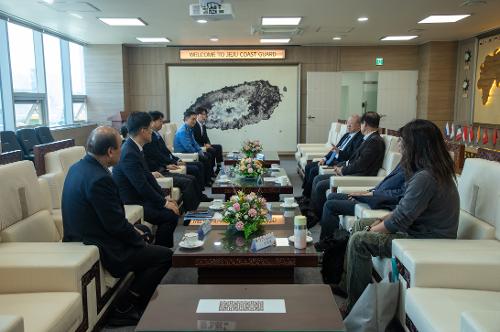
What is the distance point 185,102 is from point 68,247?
8201 mm

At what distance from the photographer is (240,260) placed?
8.53 feet

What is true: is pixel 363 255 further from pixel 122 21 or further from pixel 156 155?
pixel 122 21

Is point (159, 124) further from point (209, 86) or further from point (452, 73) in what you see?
point (452, 73)

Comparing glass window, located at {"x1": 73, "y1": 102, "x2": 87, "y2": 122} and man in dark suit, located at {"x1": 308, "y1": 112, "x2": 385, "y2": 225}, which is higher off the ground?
glass window, located at {"x1": 73, "y1": 102, "x2": 87, "y2": 122}

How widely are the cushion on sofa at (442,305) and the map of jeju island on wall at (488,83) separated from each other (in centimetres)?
706

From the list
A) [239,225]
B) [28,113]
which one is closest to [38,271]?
[239,225]

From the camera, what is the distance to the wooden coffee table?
2598 millimetres

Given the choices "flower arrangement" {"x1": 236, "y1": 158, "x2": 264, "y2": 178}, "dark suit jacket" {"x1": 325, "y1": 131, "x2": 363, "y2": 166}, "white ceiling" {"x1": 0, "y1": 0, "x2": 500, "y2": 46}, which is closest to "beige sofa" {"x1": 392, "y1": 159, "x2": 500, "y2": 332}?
"flower arrangement" {"x1": 236, "y1": 158, "x2": 264, "y2": 178}

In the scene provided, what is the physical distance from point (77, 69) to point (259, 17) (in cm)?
497

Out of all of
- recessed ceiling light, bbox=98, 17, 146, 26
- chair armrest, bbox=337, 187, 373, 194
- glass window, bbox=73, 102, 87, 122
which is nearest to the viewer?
chair armrest, bbox=337, 187, 373, 194

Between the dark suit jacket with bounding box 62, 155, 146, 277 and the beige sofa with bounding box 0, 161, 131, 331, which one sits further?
the dark suit jacket with bounding box 62, 155, 146, 277

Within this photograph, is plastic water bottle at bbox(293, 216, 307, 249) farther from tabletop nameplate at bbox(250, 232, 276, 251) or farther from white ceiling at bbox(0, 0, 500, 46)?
white ceiling at bbox(0, 0, 500, 46)

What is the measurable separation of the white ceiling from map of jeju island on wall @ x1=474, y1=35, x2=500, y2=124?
37 centimetres

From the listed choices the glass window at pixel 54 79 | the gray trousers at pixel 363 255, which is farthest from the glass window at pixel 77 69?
the gray trousers at pixel 363 255
